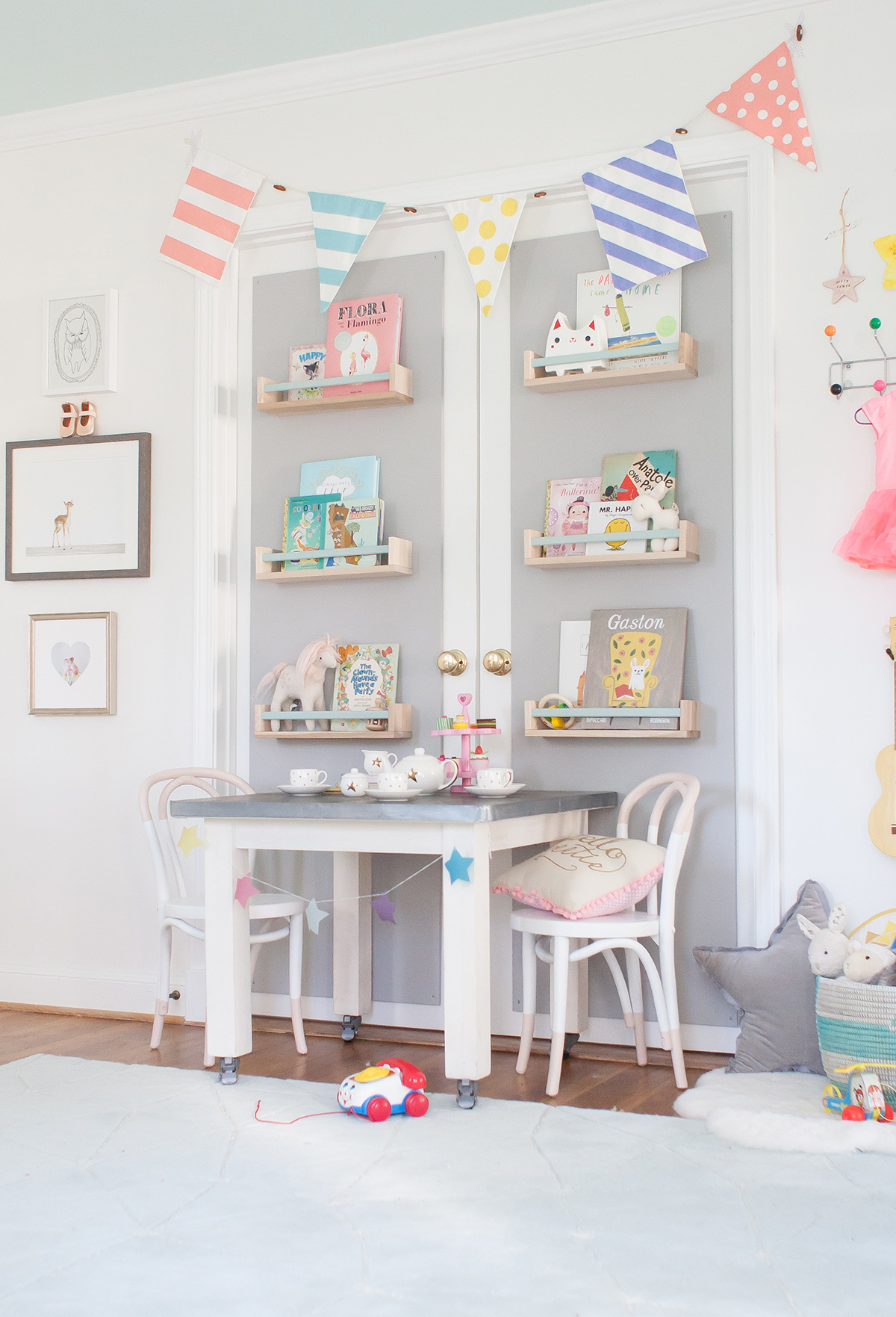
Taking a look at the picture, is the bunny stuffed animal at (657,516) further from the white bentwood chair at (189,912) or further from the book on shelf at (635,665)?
the white bentwood chair at (189,912)

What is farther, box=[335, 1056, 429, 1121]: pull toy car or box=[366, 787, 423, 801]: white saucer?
box=[366, 787, 423, 801]: white saucer

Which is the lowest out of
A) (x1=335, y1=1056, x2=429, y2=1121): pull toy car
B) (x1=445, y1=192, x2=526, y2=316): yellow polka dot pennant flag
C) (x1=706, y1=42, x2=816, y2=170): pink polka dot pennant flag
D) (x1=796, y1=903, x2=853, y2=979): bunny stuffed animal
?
(x1=335, y1=1056, x2=429, y2=1121): pull toy car

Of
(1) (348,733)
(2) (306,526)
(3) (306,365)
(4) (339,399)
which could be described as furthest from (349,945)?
(3) (306,365)

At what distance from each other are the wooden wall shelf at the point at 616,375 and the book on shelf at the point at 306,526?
2.25 feet

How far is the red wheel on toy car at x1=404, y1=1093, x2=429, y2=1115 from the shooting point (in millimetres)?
2469

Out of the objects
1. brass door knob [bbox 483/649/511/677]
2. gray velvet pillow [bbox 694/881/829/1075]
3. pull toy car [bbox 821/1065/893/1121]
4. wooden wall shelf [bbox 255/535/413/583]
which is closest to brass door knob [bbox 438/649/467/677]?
brass door knob [bbox 483/649/511/677]

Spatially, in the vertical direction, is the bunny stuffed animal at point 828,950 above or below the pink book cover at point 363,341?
below

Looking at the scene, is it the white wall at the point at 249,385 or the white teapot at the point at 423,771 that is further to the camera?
the white wall at the point at 249,385

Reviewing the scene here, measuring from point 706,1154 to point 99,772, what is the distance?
2.29 m

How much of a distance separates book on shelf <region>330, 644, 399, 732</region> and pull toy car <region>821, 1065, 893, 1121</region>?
1.56 m

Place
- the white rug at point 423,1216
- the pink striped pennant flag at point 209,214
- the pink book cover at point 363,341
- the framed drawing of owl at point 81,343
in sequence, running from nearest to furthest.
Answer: the white rug at point 423,1216 < the pink book cover at point 363,341 < the pink striped pennant flag at point 209,214 < the framed drawing of owl at point 81,343

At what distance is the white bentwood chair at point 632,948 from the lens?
2.70 meters

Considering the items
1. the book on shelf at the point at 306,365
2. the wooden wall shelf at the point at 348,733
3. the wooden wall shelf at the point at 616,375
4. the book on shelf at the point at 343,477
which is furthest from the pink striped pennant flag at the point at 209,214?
the wooden wall shelf at the point at 348,733

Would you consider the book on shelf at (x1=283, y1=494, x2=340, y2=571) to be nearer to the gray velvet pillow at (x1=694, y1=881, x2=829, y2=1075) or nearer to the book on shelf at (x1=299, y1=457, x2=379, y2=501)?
the book on shelf at (x1=299, y1=457, x2=379, y2=501)
